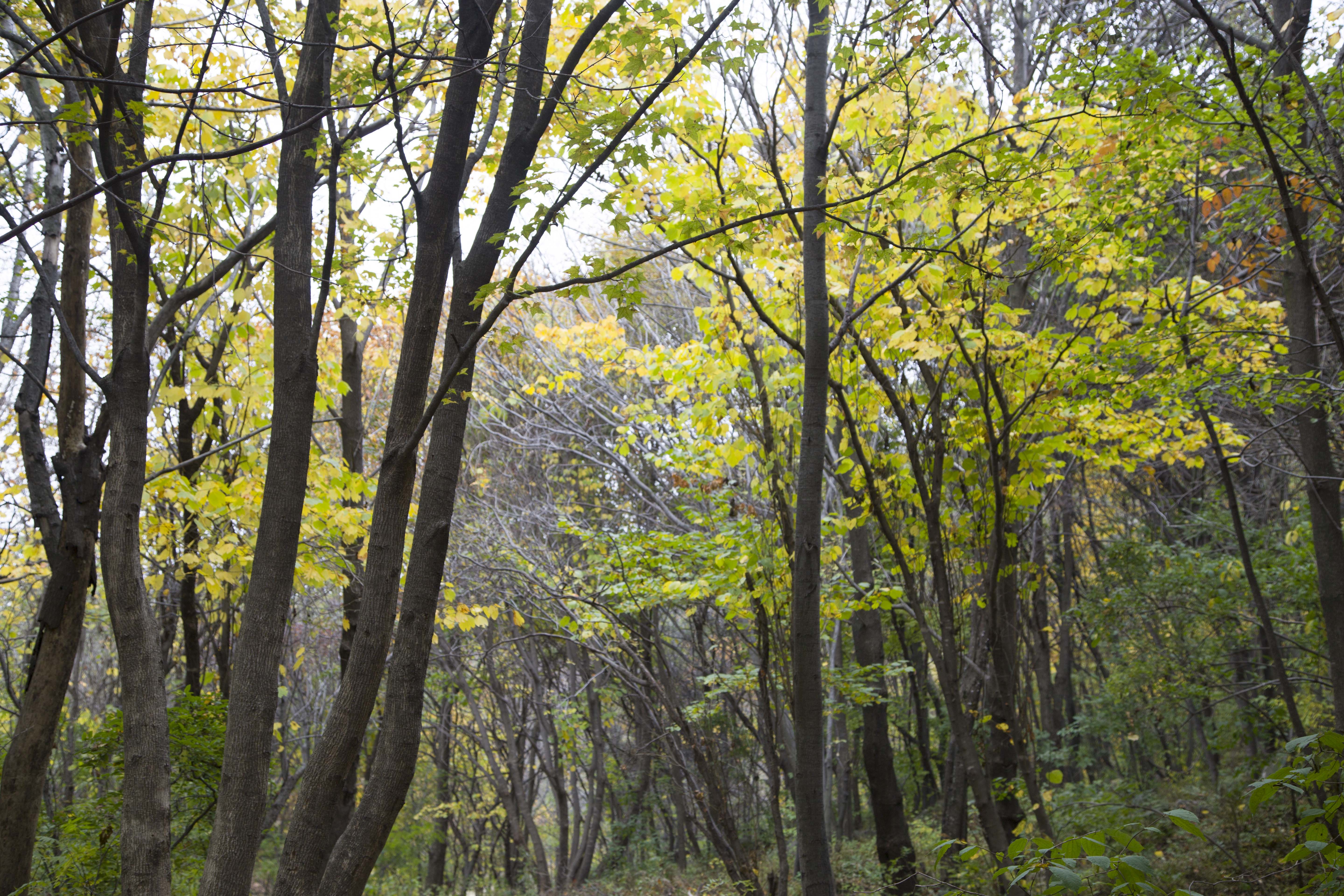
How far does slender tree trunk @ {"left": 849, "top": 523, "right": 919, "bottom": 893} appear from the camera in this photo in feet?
23.9

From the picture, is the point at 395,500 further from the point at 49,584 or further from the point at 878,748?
the point at 878,748

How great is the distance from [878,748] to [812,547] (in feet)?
16.6

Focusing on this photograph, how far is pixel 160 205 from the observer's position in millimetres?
3541

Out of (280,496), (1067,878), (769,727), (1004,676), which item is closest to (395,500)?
(280,496)

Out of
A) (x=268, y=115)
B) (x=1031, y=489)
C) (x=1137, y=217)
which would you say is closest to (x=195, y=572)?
(x=268, y=115)

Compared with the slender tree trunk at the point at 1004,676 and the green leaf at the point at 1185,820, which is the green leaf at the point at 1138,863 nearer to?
the green leaf at the point at 1185,820

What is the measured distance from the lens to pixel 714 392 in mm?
6043

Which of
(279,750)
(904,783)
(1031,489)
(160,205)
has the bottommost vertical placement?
(904,783)

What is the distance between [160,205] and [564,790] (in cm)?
1405

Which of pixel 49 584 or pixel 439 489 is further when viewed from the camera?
pixel 49 584

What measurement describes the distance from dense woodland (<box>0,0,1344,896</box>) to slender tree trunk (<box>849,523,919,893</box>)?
5 centimetres

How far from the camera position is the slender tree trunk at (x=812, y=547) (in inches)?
128

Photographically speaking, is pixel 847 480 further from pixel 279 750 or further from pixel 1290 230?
pixel 279 750

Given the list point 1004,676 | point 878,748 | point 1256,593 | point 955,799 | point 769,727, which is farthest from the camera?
point 878,748
